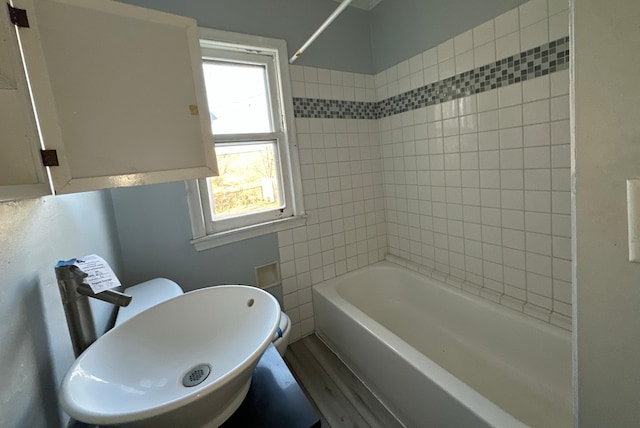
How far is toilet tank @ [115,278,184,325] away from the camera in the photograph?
115 centimetres

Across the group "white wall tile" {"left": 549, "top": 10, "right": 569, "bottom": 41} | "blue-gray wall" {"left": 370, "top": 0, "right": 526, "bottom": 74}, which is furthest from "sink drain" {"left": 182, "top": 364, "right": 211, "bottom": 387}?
"blue-gray wall" {"left": 370, "top": 0, "right": 526, "bottom": 74}

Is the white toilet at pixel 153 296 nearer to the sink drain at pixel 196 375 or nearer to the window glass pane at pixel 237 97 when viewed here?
the sink drain at pixel 196 375

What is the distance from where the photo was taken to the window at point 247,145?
1732mm

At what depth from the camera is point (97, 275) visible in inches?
28.7

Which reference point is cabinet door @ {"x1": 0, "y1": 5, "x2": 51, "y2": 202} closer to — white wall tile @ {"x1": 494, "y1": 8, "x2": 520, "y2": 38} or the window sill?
the window sill

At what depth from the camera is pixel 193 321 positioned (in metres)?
0.92

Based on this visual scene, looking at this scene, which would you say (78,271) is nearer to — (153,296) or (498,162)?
(153,296)

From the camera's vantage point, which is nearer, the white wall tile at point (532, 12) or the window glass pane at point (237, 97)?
the white wall tile at point (532, 12)

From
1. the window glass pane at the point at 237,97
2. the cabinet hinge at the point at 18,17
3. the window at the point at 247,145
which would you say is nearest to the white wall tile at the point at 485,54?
the window at the point at 247,145

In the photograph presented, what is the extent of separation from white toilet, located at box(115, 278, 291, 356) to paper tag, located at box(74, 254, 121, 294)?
449mm

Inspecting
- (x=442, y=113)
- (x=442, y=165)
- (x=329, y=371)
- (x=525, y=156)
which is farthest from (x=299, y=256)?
(x=525, y=156)

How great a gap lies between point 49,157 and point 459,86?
1937 mm

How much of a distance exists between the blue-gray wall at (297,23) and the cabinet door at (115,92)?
3.09 ft

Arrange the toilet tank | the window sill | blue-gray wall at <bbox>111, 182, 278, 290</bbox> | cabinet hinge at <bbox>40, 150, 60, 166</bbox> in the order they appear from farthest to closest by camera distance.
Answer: the window sill
blue-gray wall at <bbox>111, 182, 278, 290</bbox>
the toilet tank
cabinet hinge at <bbox>40, 150, 60, 166</bbox>
